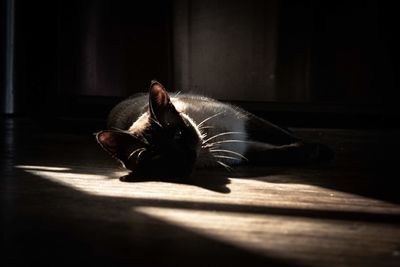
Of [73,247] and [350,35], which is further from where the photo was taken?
[350,35]

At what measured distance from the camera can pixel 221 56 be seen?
462 cm

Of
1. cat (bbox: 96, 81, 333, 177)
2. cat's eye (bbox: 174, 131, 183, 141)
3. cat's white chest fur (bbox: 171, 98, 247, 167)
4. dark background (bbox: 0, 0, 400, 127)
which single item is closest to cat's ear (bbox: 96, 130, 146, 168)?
cat (bbox: 96, 81, 333, 177)

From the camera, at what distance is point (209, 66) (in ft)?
15.2

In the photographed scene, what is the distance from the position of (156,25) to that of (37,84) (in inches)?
36.2

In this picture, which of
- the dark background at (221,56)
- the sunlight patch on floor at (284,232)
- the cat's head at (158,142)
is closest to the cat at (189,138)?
the cat's head at (158,142)

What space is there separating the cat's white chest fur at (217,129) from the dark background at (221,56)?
166 cm

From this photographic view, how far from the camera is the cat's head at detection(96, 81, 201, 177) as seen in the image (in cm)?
238

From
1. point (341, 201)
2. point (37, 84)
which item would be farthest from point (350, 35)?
point (341, 201)

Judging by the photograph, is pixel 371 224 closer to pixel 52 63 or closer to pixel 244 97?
pixel 244 97

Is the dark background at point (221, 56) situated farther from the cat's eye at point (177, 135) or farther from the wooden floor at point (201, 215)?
the cat's eye at point (177, 135)

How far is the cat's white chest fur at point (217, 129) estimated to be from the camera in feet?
9.02

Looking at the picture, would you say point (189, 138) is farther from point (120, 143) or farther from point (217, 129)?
point (217, 129)

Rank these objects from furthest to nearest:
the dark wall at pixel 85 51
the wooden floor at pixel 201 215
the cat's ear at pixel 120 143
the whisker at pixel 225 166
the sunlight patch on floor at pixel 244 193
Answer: the dark wall at pixel 85 51 → the whisker at pixel 225 166 → the cat's ear at pixel 120 143 → the sunlight patch on floor at pixel 244 193 → the wooden floor at pixel 201 215

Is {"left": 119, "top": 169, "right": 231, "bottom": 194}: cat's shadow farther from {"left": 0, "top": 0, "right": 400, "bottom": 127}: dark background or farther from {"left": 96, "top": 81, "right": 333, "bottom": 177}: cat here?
{"left": 0, "top": 0, "right": 400, "bottom": 127}: dark background
